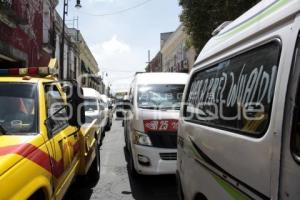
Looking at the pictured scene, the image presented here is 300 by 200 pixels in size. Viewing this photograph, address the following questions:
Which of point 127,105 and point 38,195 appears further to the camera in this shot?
point 127,105

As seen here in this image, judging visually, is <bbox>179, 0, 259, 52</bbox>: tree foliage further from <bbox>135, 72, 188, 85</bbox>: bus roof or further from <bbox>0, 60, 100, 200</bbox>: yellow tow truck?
<bbox>0, 60, 100, 200</bbox>: yellow tow truck

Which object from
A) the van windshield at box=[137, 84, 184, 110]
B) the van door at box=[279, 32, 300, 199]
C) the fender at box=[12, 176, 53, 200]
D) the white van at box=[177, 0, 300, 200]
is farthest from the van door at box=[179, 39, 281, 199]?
the van windshield at box=[137, 84, 184, 110]

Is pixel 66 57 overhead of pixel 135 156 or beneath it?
overhead

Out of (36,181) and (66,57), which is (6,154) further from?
(66,57)

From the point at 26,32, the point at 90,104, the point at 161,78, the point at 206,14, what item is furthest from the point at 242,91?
the point at 26,32

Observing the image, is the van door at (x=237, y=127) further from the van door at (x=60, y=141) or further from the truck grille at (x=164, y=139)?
the truck grille at (x=164, y=139)

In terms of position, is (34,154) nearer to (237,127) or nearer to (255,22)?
(237,127)

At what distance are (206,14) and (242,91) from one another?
41.9 feet

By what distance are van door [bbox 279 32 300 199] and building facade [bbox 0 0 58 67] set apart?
13.5 metres

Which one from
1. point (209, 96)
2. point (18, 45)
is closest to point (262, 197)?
point (209, 96)

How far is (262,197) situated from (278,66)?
730 mm

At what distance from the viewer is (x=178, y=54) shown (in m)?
49.6

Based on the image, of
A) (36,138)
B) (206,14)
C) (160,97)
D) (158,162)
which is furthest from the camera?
(206,14)

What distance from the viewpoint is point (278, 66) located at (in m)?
2.38
